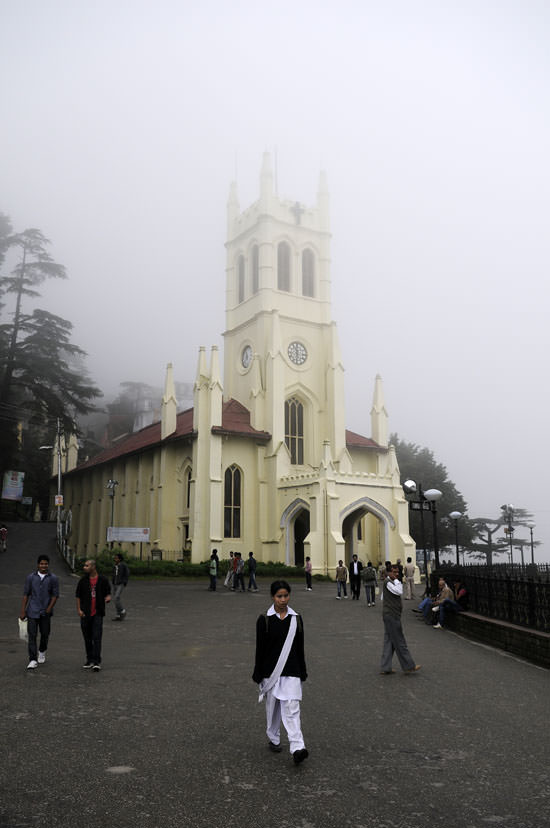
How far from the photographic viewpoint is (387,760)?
5965mm

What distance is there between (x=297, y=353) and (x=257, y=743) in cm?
4072

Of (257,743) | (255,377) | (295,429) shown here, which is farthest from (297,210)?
(257,743)

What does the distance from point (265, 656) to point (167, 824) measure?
191cm

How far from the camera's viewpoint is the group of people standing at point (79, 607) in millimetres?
10359

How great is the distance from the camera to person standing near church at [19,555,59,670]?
10531mm

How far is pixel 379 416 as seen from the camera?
48000 mm

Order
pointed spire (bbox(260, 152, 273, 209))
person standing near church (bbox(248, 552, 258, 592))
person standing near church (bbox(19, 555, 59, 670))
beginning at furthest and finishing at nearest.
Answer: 1. pointed spire (bbox(260, 152, 273, 209))
2. person standing near church (bbox(248, 552, 258, 592))
3. person standing near church (bbox(19, 555, 59, 670))

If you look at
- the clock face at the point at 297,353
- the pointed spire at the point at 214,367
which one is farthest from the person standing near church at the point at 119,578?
the clock face at the point at 297,353

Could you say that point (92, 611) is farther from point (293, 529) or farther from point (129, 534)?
point (293, 529)

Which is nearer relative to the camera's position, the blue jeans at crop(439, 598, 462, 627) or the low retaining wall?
the low retaining wall

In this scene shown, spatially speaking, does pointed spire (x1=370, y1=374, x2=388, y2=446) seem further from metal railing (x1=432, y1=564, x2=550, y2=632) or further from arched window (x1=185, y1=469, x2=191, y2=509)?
metal railing (x1=432, y1=564, x2=550, y2=632)

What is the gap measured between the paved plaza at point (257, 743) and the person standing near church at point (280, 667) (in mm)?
324

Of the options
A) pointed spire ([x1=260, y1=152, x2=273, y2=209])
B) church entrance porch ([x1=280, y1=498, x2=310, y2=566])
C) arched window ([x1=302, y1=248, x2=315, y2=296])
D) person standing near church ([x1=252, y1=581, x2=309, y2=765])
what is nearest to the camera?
person standing near church ([x1=252, y1=581, x2=309, y2=765])

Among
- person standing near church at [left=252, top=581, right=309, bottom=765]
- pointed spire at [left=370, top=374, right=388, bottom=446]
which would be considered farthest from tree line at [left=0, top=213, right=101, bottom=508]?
person standing near church at [left=252, top=581, right=309, bottom=765]
